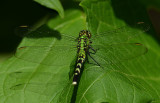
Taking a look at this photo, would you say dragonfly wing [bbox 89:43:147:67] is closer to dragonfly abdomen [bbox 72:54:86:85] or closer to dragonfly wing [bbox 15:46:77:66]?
dragonfly abdomen [bbox 72:54:86:85]

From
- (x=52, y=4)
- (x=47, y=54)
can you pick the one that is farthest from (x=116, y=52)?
(x=52, y=4)

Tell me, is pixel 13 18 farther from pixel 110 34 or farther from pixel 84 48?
pixel 110 34

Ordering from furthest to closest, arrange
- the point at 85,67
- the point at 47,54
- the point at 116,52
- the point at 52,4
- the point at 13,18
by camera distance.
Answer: the point at 13,18 → the point at 47,54 → the point at 116,52 → the point at 85,67 → the point at 52,4

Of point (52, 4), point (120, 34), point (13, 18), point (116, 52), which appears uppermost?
point (52, 4)

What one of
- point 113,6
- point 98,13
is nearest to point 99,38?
point 98,13

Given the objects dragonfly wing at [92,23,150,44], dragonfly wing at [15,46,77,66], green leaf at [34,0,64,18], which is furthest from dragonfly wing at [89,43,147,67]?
green leaf at [34,0,64,18]

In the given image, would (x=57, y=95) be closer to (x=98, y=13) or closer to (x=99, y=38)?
(x=99, y=38)

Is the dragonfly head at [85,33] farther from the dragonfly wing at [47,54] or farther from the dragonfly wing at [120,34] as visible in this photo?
the dragonfly wing at [47,54]
